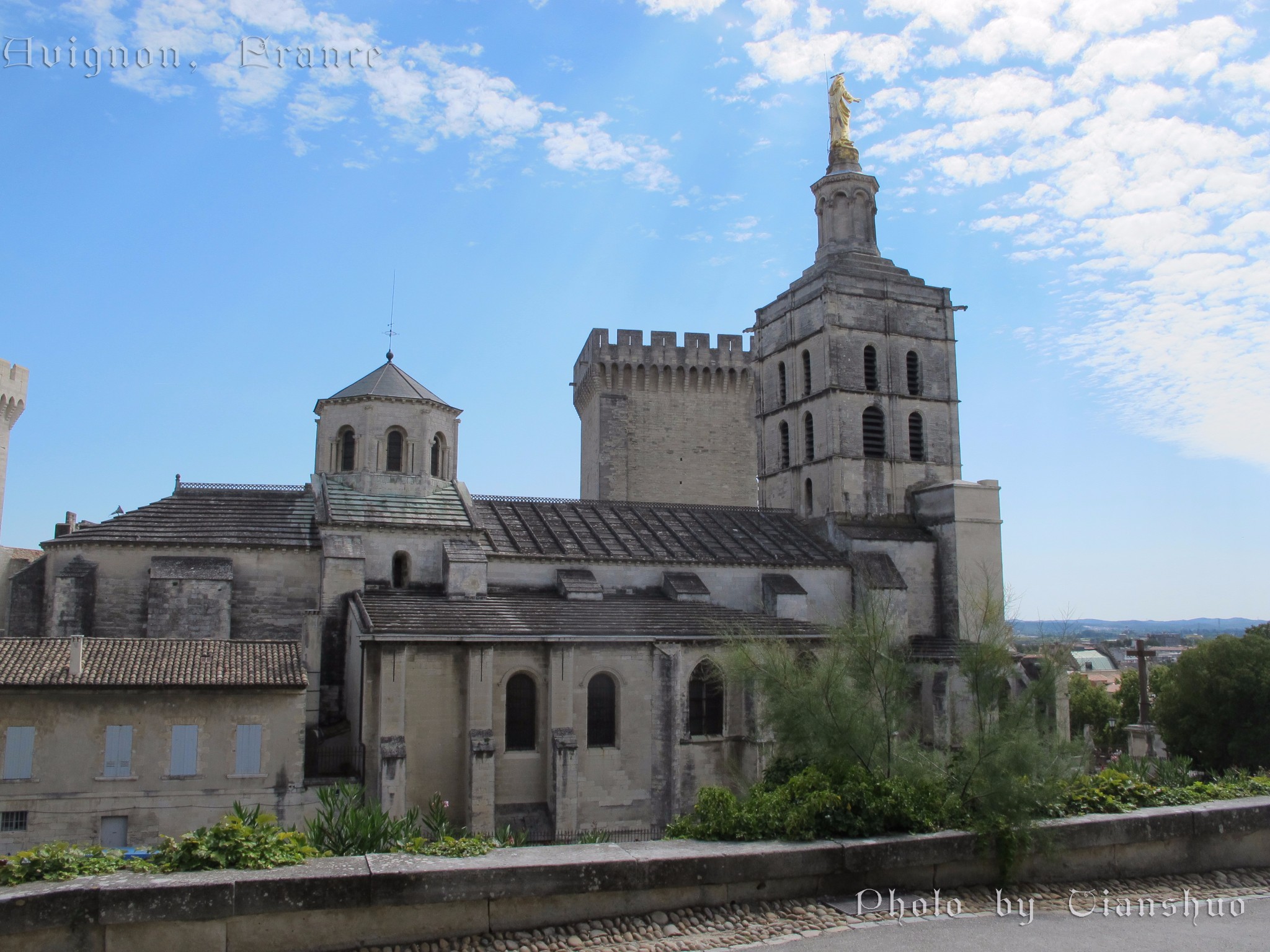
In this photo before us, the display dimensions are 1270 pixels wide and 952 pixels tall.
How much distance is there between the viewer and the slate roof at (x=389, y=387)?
97.7ft

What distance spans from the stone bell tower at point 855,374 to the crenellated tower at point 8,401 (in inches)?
1349

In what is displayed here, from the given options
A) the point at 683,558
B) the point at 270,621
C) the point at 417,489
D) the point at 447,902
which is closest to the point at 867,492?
the point at 683,558

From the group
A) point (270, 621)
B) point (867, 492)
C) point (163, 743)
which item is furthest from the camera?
point (867, 492)

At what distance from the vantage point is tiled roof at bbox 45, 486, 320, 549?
25.7 m

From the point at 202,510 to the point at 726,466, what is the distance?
27.2 meters

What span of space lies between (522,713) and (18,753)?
11005 millimetres

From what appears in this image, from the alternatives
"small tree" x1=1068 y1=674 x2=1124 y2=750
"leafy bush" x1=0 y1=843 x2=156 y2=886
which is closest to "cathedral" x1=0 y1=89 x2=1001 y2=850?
"leafy bush" x1=0 y1=843 x2=156 y2=886

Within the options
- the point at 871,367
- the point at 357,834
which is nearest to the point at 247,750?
the point at 357,834

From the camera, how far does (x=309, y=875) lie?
7.11 m

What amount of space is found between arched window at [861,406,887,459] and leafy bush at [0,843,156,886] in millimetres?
31900

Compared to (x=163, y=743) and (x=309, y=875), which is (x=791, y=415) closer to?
(x=163, y=743)

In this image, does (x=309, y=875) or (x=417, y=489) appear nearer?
(x=309, y=875)

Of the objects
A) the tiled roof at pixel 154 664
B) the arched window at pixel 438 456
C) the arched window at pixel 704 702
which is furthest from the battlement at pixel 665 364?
the tiled roof at pixel 154 664

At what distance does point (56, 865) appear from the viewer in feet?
23.9
